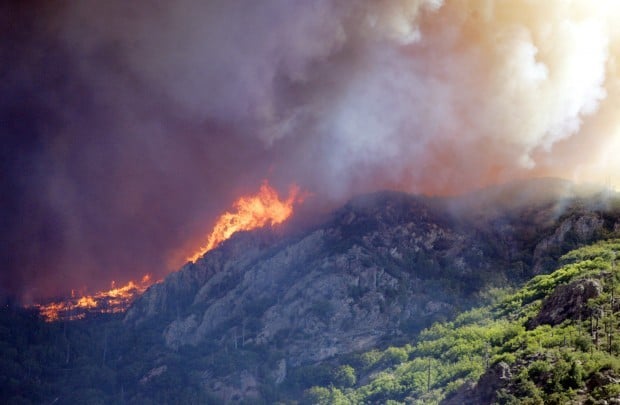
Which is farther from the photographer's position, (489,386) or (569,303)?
(569,303)

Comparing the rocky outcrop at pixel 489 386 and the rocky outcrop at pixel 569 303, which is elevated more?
the rocky outcrop at pixel 569 303

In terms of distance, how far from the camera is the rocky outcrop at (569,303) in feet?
585

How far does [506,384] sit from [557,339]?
14.8 m

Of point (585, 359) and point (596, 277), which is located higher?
point (596, 277)

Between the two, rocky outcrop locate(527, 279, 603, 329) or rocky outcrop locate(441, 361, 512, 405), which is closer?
rocky outcrop locate(441, 361, 512, 405)

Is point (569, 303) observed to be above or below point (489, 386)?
above

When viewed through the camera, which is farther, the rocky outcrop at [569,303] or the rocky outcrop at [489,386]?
the rocky outcrop at [569,303]

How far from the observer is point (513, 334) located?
646ft

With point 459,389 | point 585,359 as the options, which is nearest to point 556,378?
point 585,359

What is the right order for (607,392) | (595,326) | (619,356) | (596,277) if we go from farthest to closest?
(596,277), (595,326), (619,356), (607,392)

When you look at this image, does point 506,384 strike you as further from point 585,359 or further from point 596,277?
point 596,277

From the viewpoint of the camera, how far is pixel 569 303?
18362 centimetres

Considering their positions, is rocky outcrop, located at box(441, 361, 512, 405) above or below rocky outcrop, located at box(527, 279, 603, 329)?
below

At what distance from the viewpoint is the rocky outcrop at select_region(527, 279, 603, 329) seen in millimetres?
178375
